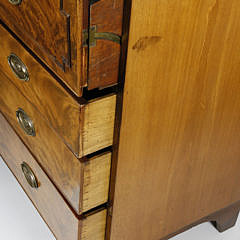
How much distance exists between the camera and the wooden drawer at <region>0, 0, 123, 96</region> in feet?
1.96

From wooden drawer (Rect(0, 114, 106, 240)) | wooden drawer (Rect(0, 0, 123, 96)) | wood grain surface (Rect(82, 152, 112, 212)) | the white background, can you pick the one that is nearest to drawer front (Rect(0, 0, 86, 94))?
wooden drawer (Rect(0, 0, 123, 96))

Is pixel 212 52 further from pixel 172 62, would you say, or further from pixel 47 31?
pixel 47 31

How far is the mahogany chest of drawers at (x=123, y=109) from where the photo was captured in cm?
64

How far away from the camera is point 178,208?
0.97 meters

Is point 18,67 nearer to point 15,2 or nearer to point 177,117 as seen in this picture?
point 15,2

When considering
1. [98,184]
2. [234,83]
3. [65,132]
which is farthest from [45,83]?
[234,83]

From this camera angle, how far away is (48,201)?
979 mm

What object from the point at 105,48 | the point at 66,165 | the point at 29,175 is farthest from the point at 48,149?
the point at 105,48

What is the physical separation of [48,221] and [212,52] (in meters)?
0.54

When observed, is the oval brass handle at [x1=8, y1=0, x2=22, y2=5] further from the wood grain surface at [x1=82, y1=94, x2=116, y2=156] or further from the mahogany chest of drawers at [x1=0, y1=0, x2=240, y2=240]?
the wood grain surface at [x1=82, y1=94, x2=116, y2=156]

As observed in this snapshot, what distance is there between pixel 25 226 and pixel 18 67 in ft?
1.52

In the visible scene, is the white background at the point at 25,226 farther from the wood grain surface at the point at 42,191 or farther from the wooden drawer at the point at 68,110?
the wooden drawer at the point at 68,110

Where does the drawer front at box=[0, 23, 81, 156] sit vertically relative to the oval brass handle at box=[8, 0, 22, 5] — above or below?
below

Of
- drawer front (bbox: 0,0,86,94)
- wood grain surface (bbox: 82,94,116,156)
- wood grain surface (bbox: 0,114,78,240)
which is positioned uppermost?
drawer front (bbox: 0,0,86,94)
